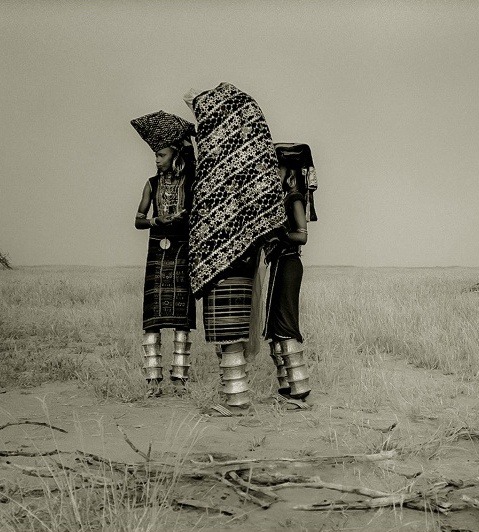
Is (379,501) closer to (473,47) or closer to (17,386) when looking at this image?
(17,386)

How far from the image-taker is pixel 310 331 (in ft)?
19.9

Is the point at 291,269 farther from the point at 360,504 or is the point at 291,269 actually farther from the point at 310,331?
the point at 310,331

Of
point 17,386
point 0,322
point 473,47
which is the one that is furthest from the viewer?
point 473,47

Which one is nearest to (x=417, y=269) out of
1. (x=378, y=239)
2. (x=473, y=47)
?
(x=378, y=239)

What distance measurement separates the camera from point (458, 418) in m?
3.33

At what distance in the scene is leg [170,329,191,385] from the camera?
13.7 feet

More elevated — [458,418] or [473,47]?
[473,47]

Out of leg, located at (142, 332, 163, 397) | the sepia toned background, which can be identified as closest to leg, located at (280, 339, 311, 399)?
leg, located at (142, 332, 163, 397)

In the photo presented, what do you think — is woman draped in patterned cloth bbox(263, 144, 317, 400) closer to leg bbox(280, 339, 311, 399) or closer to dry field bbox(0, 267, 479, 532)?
leg bbox(280, 339, 311, 399)

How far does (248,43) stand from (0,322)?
348cm

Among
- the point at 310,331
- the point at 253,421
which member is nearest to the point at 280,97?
the point at 310,331

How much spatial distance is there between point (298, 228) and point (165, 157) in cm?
89

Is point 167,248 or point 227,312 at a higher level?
point 167,248

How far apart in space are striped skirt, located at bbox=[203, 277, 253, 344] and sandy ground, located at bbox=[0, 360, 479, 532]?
1.26 ft
